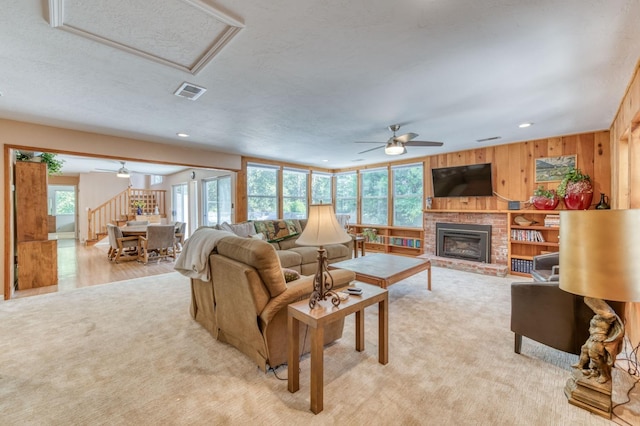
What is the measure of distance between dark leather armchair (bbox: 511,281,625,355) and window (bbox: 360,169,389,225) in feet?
16.1

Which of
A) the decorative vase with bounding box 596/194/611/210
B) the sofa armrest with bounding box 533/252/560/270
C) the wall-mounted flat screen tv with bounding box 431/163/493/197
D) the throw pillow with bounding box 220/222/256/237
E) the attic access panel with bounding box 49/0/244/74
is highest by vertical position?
the attic access panel with bounding box 49/0/244/74

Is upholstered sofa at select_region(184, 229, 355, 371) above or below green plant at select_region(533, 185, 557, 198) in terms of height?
below

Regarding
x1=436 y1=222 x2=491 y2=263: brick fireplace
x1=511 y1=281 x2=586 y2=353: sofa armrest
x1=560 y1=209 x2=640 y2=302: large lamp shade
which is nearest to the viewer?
x1=560 y1=209 x2=640 y2=302: large lamp shade

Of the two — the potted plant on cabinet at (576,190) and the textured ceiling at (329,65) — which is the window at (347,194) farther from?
the potted plant on cabinet at (576,190)

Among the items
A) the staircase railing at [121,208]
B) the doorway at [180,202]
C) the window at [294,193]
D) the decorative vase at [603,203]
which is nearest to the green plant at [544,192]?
the decorative vase at [603,203]

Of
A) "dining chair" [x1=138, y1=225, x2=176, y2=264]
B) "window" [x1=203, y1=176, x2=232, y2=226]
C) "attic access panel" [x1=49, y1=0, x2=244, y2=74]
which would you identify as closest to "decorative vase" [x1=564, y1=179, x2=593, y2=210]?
"attic access panel" [x1=49, y1=0, x2=244, y2=74]

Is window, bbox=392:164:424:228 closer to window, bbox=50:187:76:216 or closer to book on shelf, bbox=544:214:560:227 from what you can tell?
book on shelf, bbox=544:214:560:227

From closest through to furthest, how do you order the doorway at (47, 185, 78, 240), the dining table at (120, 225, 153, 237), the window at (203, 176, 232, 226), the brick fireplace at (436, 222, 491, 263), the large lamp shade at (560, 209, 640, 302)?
the large lamp shade at (560, 209, 640, 302)
the brick fireplace at (436, 222, 491, 263)
the dining table at (120, 225, 153, 237)
the window at (203, 176, 232, 226)
the doorway at (47, 185, 78, 240)

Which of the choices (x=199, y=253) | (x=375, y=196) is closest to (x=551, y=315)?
(x=199, y=253)

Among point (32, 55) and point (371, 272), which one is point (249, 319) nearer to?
point (371, 272)

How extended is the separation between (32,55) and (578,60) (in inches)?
161

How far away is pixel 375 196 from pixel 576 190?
13.1 ft

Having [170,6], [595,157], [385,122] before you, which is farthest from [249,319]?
[595,157]

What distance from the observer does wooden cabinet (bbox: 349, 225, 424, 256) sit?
6386 mm
